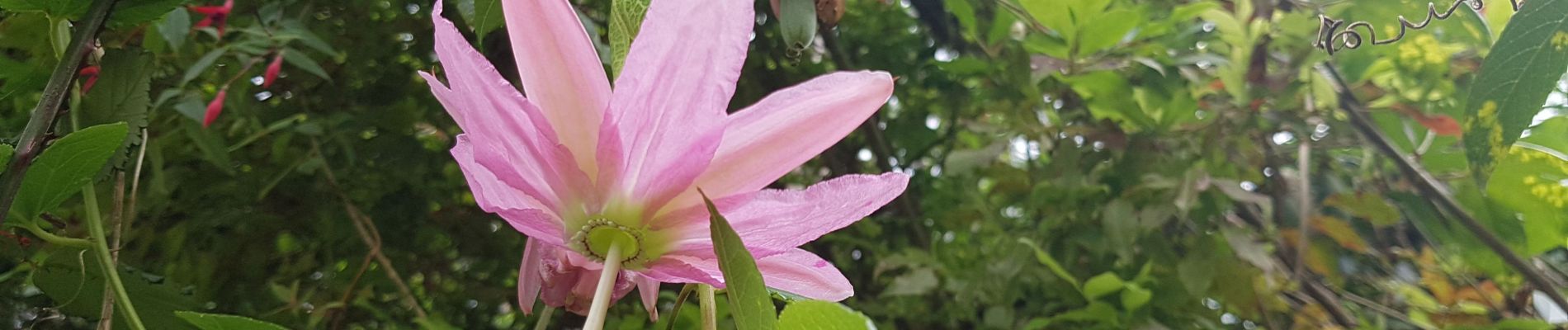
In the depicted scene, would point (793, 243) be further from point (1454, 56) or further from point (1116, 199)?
point (1454, 56)

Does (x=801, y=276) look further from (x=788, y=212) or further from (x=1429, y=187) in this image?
(x=1429, y=187)

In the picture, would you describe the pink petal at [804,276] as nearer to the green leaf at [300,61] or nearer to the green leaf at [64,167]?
the green leaf at [64,167]

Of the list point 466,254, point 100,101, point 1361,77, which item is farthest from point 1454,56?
point 100,101

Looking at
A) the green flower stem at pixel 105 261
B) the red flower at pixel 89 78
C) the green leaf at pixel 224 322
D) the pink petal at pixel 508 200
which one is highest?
the pink petal at pixel 508 200

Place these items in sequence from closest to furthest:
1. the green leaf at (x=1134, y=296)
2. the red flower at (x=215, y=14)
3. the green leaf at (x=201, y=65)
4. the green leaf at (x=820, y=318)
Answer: the green leaf at (x=820, y=318)
the red flower at (x=215, y=14)
the green leaf at (x=201, y=65)
the green leaf at (x=1134, y=296)

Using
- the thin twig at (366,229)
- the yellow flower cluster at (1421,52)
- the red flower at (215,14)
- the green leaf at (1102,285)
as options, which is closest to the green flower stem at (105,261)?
the red flower at (215,14)

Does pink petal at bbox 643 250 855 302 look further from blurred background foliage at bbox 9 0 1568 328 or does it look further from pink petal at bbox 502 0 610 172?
blurred background foliage at bbox 9 0 1568 328

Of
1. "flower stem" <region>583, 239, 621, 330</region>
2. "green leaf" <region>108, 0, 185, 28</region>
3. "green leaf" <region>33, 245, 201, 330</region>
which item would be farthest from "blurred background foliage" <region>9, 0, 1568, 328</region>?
"flower stem" <region>583, 239, 621, 330</region>
